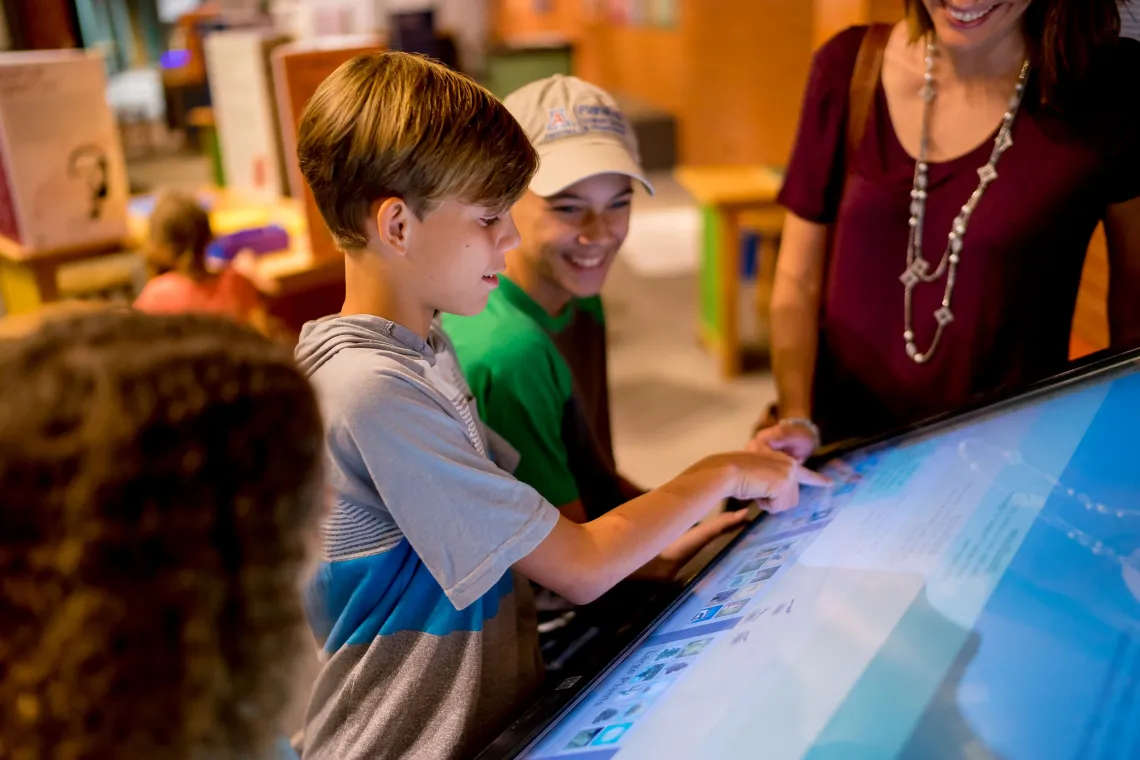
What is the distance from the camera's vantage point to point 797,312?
145cm

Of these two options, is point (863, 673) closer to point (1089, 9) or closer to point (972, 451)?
point (972, 451)

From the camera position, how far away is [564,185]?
128cm

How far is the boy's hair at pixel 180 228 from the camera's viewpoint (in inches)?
93.0

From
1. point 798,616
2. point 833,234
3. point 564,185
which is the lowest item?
point 798,616

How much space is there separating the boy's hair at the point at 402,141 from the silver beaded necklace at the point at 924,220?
0.62 metres

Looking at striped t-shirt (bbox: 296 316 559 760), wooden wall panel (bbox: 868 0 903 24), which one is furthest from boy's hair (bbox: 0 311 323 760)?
wooden wall panel (bbox: 868 0 903 24)

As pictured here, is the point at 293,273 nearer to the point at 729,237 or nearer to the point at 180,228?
the point at 180,228

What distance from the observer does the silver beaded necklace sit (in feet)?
3.92

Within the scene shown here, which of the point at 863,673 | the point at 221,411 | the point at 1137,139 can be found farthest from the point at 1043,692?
the point at 1137,139

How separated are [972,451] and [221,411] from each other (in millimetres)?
870

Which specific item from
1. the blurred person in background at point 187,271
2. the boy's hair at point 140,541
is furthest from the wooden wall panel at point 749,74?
the boy's hair at point 140,541

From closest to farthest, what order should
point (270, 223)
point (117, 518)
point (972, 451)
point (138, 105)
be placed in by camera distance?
point (117, 518) → point (972, 451) → point (270, 223) → point (138, 105)

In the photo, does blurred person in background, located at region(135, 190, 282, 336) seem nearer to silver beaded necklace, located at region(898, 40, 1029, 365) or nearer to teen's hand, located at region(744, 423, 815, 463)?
teen's hand, located at region(744, 423, 815, 463)

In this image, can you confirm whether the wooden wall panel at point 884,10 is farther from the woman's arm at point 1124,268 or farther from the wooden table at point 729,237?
the woman's arm at point 1124,268
